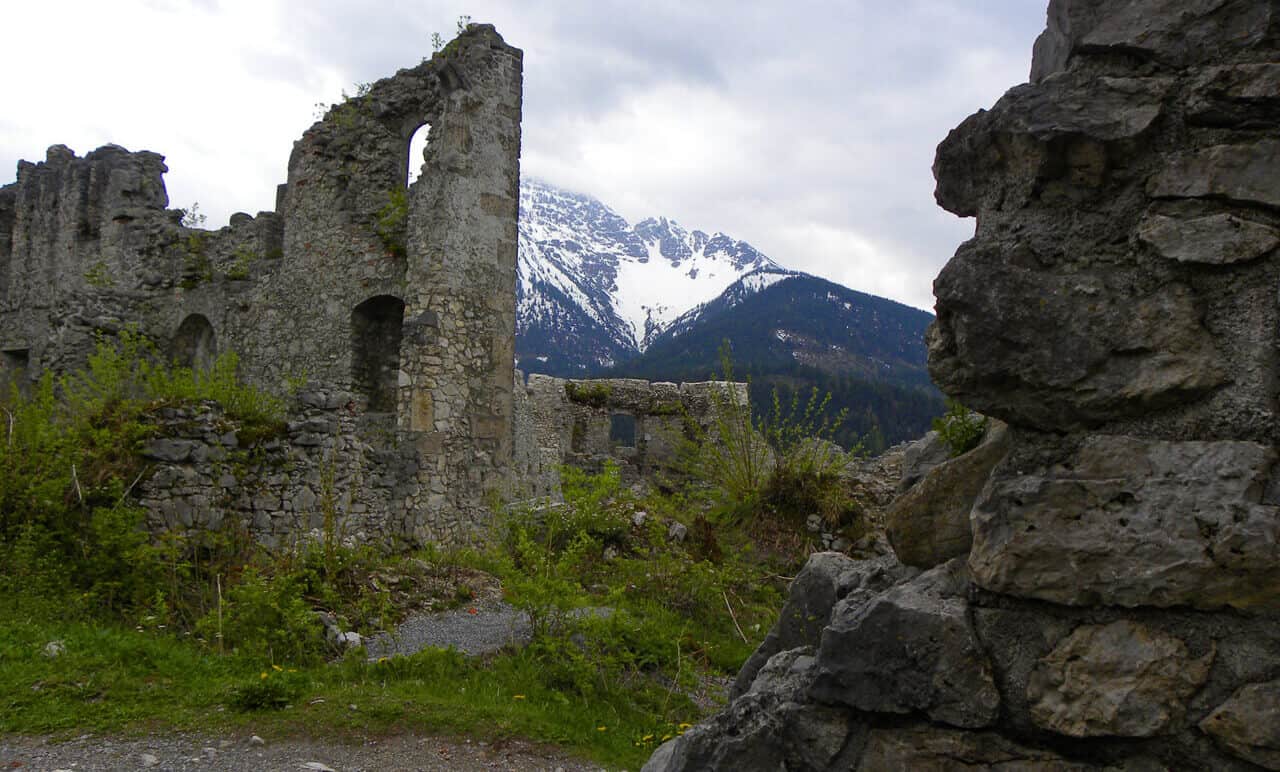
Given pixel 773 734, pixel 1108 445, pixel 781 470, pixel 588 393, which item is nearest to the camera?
pixel 1108 445

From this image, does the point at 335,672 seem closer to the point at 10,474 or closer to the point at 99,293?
the point at 10,474

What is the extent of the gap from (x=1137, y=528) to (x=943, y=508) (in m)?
0.54

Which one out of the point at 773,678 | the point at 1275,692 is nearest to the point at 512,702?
the point at 773,678

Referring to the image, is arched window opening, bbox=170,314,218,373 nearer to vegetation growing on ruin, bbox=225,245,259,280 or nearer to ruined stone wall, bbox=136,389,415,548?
vegetation growing on ruin, bbox=225,245,259,280

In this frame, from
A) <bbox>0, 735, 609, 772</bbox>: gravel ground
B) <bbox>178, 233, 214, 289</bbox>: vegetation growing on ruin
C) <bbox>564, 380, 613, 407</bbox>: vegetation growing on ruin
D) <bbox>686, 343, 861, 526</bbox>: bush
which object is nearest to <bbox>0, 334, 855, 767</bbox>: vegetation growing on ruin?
<bbox>0, 735, 609, 772</bbox>: gravel ground

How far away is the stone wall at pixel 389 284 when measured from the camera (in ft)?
36.3

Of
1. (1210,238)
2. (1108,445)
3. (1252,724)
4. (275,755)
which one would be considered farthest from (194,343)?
(1252,724)

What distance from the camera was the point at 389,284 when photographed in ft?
39.3

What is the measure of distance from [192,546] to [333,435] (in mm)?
1856

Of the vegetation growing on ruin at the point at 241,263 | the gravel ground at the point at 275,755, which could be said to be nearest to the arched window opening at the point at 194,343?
the vegetation growing on ruin at the point at 241,263

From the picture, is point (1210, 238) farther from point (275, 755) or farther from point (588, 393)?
point (588, 393)

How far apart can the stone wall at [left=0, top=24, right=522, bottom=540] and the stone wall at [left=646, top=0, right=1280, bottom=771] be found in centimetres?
808

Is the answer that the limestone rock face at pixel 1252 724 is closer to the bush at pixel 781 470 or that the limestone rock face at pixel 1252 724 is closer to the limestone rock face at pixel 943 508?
the limestone rock face at pixel 943 508

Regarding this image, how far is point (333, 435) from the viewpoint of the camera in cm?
885
